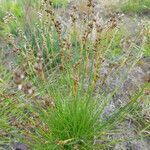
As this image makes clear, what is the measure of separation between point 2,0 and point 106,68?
2.06 metres

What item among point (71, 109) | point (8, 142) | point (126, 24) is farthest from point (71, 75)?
point (126, 24)

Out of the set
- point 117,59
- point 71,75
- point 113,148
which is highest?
point 71,75

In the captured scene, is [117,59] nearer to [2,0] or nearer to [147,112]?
[147,112]

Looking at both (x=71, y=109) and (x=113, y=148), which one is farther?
(x=113, y=148)

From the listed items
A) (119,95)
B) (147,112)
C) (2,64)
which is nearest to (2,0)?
(2,64)

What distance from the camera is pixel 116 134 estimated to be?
11.4 ft

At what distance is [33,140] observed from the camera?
3.17 m

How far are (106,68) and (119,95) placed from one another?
1.23 ft

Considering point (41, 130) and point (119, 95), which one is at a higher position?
point (41, 130)

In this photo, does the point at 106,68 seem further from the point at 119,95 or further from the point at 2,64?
the point at 2,64

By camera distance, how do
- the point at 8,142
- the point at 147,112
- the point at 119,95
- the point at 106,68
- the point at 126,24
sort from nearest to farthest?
the point at 8,142, the point at 147,112, the point at 119,95, the point at 106,68, the point at 126,24

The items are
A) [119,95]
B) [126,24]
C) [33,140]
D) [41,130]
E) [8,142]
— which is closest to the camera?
[41,130]

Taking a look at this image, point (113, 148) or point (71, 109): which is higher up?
point (71, 109)

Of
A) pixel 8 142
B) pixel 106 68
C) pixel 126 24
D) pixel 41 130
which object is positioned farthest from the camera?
pixel 126 24
